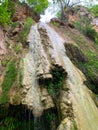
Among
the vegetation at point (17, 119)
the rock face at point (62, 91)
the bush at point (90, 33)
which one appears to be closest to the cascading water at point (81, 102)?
the rock face at point (62, 91)

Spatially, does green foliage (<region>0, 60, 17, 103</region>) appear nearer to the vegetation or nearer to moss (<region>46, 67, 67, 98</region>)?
the vegetation

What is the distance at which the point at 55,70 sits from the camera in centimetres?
1213

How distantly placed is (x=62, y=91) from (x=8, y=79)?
3.09 metres

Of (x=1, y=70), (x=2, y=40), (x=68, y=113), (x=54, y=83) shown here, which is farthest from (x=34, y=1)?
(x=68, y=113)

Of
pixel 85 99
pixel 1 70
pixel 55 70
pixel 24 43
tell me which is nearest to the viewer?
pixel 85 99

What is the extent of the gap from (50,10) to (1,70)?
21132mm

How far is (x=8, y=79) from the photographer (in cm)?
1224

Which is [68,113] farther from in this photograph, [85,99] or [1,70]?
[1,70]

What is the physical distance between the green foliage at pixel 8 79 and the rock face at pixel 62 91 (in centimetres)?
69

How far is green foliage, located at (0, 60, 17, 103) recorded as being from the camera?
11.2 meters

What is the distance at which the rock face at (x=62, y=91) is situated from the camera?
9.79 meters

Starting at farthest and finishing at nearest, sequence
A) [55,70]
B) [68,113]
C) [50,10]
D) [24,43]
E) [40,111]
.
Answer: [50,10] < [24,43] < [55,70] < [40,111] < [68,113]

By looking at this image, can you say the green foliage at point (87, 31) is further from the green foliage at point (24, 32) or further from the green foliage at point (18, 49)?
the green foliage at point (18, 49)

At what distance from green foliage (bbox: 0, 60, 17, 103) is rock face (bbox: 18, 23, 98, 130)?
0.69 meters
